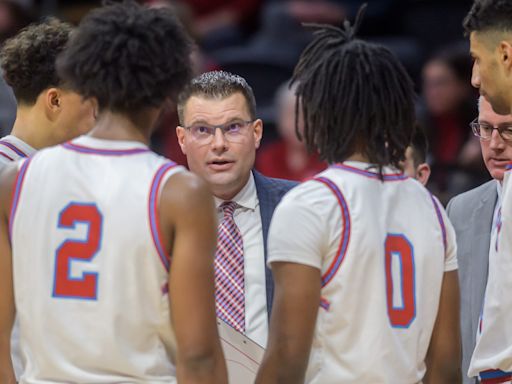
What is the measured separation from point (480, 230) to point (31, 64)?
6.72 feet

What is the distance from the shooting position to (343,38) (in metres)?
3.56

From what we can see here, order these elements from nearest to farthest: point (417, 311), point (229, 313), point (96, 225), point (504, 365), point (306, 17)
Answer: point (96, 225) → point (417, 311) → point (504, 365) → point (229, 313) → point (306, 17)

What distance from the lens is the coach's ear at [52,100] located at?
4012mm

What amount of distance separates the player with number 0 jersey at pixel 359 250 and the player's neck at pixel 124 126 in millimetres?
467

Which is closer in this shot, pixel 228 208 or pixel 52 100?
pixel 52 100

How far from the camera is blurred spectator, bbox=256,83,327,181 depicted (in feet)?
23.9

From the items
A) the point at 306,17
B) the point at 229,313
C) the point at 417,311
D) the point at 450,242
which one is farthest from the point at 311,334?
the point at 306,17

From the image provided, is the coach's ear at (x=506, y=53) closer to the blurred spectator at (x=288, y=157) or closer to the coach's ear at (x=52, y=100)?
the coach's ear at (x=52, y=100)

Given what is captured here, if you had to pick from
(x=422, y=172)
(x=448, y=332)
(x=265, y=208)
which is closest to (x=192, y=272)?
(x=448, y=332)

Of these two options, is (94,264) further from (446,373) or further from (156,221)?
(446,373)

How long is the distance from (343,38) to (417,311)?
89cm

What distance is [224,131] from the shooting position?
15.6 feet

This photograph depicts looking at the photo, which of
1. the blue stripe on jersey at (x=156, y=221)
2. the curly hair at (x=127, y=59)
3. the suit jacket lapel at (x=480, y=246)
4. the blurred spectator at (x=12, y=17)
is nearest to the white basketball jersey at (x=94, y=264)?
the blue stripe on jersey at (x=156, y=221)

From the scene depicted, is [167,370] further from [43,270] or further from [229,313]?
[229,313]
